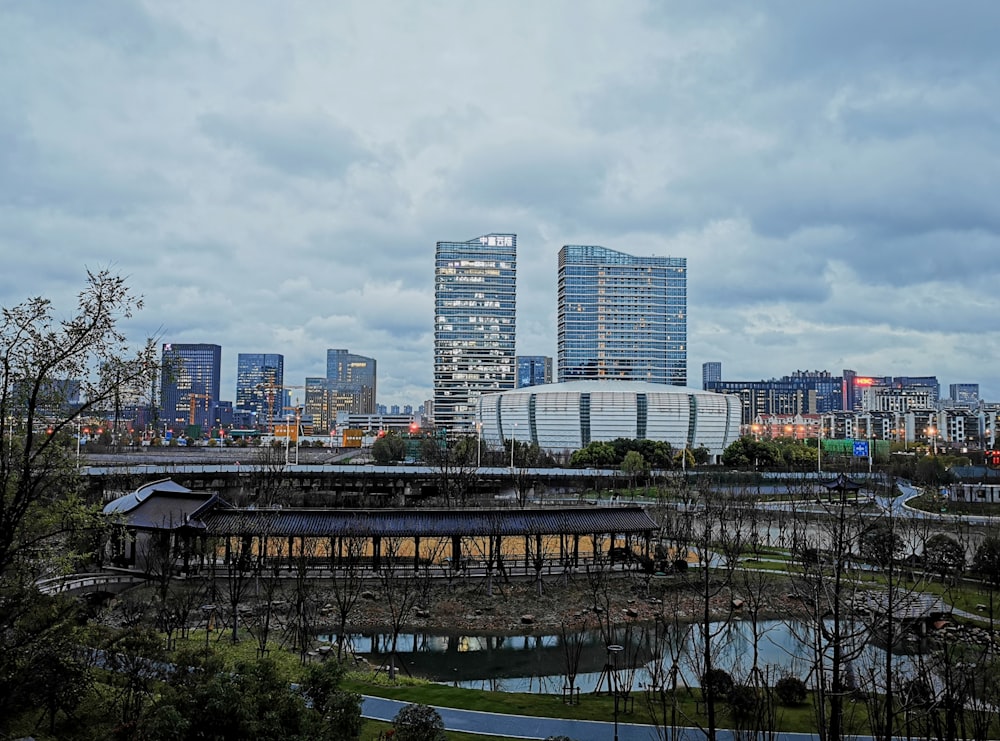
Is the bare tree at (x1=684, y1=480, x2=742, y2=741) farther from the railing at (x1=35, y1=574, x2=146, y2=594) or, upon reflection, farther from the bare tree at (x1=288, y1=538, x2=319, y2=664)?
the railing at (x1=35, y1=574, x2=146, y2=594)

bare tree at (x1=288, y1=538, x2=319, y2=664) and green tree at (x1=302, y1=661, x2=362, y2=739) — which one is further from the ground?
green tree at (x1=302, y1=661, x2=362, y2=739)

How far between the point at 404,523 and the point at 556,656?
12.5 metres

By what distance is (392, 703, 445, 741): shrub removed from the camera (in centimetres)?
1570

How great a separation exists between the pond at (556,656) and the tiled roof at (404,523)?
7.14 metres

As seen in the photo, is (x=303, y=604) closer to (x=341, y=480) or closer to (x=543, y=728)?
(x=543, y=728)

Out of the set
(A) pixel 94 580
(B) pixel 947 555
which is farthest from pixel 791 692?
(A) pixel 94 580

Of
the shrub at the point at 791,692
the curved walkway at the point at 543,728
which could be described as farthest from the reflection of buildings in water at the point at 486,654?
the curved walkway at the point at 543,728

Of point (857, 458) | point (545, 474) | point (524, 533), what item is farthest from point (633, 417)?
point (524, 533)

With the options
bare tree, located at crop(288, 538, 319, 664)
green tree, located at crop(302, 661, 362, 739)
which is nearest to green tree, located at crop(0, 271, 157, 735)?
green tree, located at crop(302, 661, 362, 739)

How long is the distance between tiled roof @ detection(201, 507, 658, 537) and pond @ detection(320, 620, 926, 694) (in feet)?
23.4

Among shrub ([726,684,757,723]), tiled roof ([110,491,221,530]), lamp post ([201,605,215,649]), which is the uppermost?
tiled roof ([110,491,221,530])

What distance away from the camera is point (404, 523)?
130ft

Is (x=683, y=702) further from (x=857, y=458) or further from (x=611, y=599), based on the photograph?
(x=857, y=458)

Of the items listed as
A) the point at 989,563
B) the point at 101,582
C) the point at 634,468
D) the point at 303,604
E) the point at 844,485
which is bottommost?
the point at 101,582
